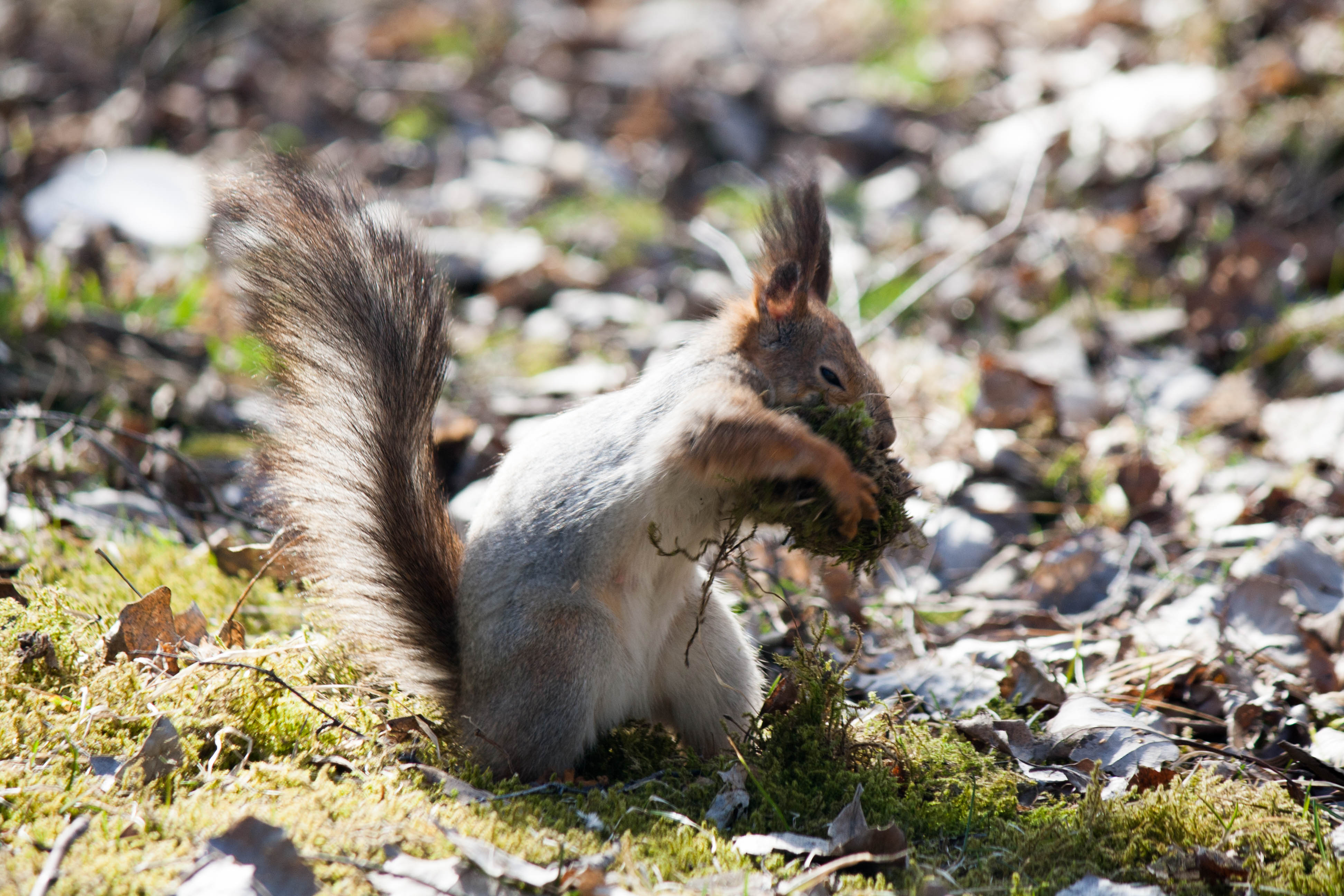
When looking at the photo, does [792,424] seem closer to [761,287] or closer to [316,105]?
[761,287]

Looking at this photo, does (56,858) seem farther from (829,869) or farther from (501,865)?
(829,869)

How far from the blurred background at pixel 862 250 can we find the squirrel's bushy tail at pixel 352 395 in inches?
7.3

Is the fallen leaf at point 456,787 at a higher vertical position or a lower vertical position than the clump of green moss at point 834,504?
lower

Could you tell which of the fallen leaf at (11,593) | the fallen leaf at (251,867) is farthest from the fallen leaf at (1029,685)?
the fallen leaf at (11,593)

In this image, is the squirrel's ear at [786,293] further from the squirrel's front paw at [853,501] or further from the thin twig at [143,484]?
the thin twig at [143,484]

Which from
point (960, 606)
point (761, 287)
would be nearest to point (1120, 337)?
point (960, 606)

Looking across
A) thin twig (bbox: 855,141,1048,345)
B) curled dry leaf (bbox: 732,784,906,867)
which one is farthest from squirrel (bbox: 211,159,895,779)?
thin twig (bbox: 855,141,1048,345)

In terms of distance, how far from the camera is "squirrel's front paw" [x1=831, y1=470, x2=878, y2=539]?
2.38 m

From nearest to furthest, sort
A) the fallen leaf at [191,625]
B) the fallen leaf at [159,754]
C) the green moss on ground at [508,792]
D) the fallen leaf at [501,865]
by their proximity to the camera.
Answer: the fallen leaf at [501,865]
the green moss on ground at [508,792]
the fallen leaf at [159,754]
the fallen leaf at [191,625]

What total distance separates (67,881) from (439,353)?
1369 mm

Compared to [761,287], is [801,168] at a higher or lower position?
higher

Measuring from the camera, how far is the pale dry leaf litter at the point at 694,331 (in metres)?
2.17

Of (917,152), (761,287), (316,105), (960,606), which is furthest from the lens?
(316,105)

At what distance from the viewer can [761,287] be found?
2990 mm
